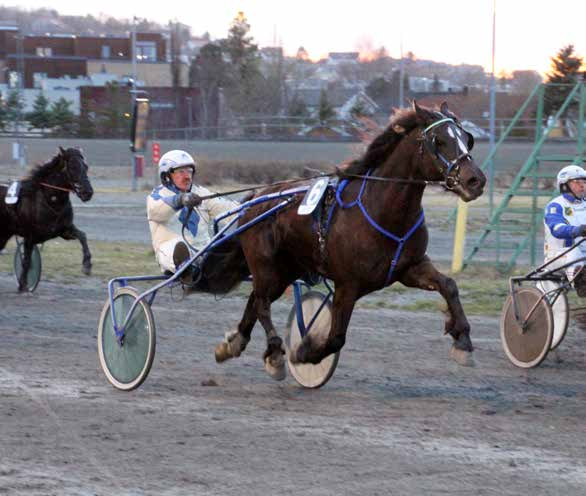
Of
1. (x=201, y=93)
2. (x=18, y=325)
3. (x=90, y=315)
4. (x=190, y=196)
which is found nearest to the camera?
(x=190, y=196)

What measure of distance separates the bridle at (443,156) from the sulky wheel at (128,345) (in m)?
2.02

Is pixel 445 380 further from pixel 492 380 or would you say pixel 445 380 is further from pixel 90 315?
pixel 90 315

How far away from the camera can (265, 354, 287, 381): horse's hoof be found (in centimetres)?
655

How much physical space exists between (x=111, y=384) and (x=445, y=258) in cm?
857

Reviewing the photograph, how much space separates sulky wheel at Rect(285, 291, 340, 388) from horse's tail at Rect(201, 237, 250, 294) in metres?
0.49

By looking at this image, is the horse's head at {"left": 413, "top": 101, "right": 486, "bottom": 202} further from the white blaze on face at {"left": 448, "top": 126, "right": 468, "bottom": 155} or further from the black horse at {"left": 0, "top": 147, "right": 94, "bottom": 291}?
the black horse at {"left": 0, "top": 147, "right": 94, "bottom": 291}

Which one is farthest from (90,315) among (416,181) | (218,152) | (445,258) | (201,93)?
(201,93)

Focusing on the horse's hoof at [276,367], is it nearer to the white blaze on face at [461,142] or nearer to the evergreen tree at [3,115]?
the white blaze on face at [461,142]

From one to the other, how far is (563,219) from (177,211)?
111 inches

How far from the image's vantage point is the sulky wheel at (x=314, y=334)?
21.3 feet

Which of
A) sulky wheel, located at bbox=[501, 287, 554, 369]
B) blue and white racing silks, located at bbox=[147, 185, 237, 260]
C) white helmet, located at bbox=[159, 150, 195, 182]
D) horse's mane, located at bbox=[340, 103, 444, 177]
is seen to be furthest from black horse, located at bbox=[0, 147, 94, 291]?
horse's mane, located at bbox=[340, 103, 444, 177]

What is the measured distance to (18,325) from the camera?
9258 mm

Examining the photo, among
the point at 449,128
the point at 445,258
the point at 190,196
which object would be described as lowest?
the point at 445,258

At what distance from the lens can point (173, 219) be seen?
7.03m
